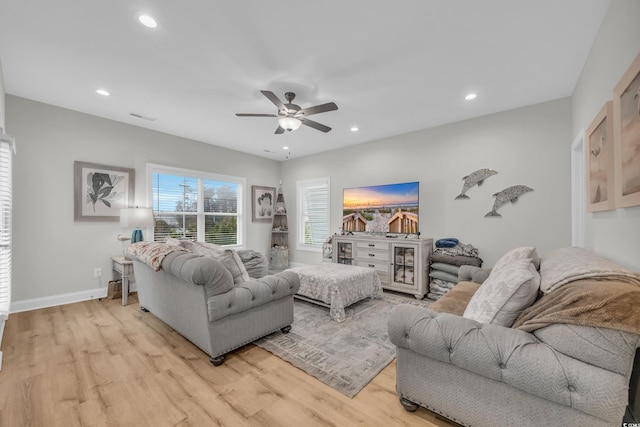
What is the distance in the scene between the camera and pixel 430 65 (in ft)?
8.27

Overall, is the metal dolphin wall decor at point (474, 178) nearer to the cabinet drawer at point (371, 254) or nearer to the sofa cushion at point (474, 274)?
the sofa cushion at point (474, 274)

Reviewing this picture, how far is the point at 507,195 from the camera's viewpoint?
358 cm

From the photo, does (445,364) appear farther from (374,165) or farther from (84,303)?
(84,303)

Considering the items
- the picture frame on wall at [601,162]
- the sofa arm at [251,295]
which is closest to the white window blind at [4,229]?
the sofa arm at [251,295]

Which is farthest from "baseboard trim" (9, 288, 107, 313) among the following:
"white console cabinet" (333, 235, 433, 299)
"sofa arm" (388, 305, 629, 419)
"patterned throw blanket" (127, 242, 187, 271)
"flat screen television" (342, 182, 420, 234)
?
"sofa arm" (388, 305, 629, 419)

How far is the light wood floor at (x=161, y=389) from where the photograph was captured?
1590mm

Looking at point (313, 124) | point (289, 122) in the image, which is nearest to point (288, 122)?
point (289, 122)

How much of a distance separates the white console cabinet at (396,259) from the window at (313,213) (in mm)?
1193

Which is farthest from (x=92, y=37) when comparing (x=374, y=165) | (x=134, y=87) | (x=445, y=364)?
(x=374, y=165)

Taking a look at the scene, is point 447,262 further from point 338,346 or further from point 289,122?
point 289,122

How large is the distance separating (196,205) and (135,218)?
4.49 feet

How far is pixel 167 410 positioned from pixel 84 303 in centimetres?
302

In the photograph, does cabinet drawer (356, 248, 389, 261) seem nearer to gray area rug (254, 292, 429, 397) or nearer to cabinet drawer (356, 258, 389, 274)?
cabinet drawer (356, 258, 389, 274)

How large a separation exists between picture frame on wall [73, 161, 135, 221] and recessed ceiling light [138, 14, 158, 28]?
2.74m
